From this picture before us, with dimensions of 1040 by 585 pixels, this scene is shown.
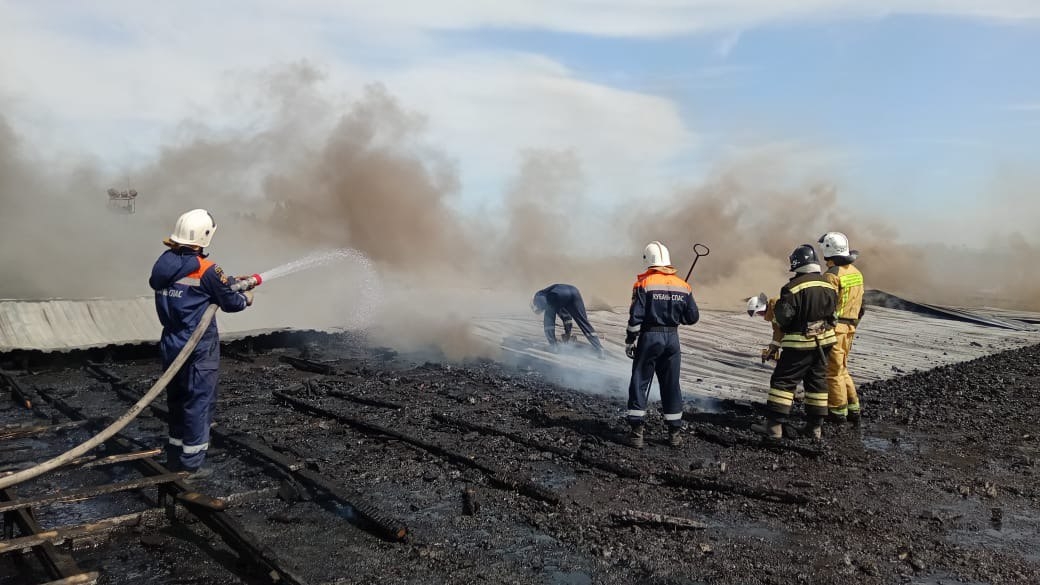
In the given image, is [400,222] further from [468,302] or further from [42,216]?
[42,216]

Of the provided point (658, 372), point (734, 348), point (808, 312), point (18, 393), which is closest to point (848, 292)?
point (808, 312)

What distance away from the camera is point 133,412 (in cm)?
518

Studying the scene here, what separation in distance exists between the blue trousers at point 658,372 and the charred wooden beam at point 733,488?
3.60 feet

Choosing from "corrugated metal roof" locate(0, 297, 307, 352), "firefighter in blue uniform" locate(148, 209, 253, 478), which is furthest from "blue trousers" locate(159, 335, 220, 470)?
"corrugated metal roof" locate(0, 297, 307, 352)

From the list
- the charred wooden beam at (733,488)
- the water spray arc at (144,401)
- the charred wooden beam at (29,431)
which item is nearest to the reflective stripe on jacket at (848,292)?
the charred wooden beam at (733,488)

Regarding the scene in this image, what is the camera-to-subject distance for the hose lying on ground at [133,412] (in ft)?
15.2

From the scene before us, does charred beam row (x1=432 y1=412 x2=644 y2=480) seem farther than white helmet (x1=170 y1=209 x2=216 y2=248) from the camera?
Yes

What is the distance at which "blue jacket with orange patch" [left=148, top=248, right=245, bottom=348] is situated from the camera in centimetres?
550

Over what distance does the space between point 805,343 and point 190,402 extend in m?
5.63

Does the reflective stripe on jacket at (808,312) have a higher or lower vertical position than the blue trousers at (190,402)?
higher

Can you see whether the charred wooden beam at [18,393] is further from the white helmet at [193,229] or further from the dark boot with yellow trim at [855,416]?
the dark boot with yellow trim at [855,416]

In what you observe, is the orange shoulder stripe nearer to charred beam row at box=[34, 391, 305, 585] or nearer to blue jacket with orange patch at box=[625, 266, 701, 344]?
charred beam row at box=[34, 391, 305, 585]

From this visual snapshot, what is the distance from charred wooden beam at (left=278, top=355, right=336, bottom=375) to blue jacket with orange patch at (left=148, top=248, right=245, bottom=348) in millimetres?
5303

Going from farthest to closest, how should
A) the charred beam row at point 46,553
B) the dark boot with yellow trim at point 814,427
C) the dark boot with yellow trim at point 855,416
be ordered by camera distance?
the dark boot with yellow trim at point 855,416 < the dark boot with yellow trim at point 814,427 < the charred beam row at point 46,553
